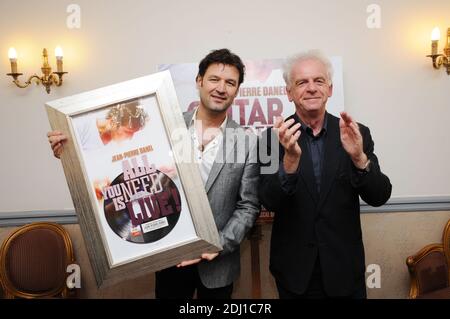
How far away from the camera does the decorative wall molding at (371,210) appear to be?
99.0 inches

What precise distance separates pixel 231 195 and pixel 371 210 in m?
1.30

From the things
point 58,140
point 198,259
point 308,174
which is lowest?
point 198,259

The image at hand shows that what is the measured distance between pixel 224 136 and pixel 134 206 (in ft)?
1.50

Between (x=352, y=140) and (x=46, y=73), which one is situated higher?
(x=46, y=73)

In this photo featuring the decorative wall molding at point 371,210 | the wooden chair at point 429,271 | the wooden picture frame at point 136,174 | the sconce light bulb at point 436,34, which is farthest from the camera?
the decorative wall molding at point 371,210

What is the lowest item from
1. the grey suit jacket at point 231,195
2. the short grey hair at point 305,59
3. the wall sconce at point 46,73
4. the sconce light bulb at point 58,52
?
the grey suit jacket at point 231,195

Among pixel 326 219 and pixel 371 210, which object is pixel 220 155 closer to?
pixel 326 219

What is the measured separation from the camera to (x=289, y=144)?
1.40 metres

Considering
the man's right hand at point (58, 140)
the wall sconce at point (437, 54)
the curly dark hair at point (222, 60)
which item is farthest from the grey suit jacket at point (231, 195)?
the wall sconce at point (437, 54)

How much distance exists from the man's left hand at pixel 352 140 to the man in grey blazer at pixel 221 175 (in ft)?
1.23

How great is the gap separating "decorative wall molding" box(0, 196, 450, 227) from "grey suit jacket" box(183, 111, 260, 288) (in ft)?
3.88

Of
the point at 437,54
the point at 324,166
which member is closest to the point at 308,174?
the point at 324,166

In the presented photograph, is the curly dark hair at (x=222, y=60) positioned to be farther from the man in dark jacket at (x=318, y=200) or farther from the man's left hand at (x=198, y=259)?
the man's left hand at (x=198, y=259)
